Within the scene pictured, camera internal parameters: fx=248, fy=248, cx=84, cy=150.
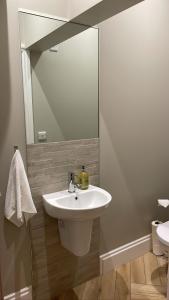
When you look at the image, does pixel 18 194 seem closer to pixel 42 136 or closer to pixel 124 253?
pixel 42 136

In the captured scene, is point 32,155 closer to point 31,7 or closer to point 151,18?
point 31,7

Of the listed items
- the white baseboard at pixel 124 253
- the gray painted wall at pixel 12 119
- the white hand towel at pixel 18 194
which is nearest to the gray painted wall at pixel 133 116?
the white baseboard at pixel 124 253

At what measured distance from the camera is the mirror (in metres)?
1.64

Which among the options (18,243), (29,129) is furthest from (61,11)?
(18,243)

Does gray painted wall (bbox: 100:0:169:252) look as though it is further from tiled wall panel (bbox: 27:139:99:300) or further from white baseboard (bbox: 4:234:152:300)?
tiled wall panel (bbox: 27:139:99:300)

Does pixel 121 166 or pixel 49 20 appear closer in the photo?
pixel 49 20

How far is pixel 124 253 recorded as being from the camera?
7.66 ft

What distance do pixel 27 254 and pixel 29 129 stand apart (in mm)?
897

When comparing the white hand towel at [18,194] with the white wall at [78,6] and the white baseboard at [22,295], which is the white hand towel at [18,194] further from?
the white wall at [78,6]

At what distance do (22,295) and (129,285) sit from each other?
2.87 ft

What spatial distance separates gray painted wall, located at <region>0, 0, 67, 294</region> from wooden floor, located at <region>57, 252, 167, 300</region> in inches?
19.8

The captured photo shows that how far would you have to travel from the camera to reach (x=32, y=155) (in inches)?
66.5

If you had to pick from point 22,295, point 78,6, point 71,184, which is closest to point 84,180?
point 71,184

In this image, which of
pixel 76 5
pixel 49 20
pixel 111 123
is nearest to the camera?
pixel 76 5
